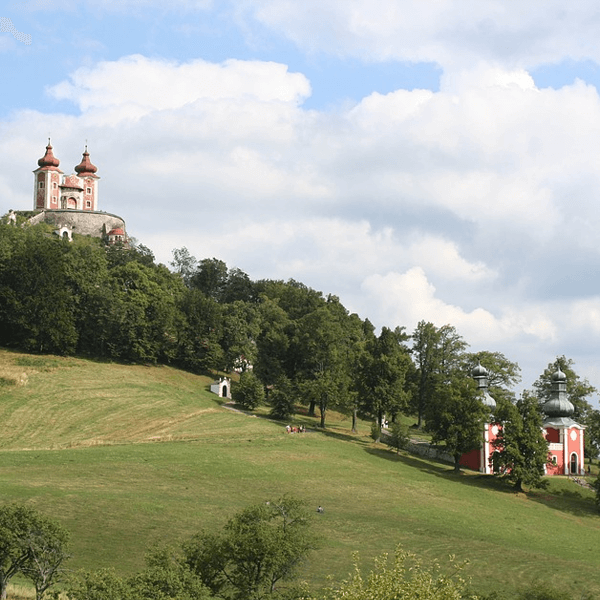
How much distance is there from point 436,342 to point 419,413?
892 centimetres

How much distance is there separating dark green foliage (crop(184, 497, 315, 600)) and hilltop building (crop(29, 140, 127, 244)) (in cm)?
9792

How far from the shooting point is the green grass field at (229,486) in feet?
143

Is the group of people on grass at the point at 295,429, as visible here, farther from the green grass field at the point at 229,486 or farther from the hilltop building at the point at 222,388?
the hilltop building at the point at 222,388

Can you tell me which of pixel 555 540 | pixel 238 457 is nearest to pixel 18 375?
pixel 238 457

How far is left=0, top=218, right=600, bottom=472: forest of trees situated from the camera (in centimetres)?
8244

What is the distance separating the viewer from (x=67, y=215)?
5231 inches

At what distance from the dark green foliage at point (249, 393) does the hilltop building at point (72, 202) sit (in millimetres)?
47303

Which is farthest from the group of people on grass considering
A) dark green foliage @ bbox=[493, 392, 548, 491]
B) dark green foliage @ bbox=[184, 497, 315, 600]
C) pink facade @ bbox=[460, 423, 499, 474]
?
dark green foliage @ bbox=[184, 497, 315, 600]

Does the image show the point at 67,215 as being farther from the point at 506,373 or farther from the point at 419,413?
the point at 506,373

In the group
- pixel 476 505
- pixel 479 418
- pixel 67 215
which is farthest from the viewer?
pixel 67 215

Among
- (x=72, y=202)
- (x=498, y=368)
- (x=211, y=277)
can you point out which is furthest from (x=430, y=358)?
(x=72, y=202)

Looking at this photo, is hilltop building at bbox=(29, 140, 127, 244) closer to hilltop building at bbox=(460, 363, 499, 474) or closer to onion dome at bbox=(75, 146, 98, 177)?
onion dome at bbox=(75, 146, 98, 177)

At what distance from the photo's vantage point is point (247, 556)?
31422 millimetres

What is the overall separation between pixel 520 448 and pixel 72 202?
315 ft
